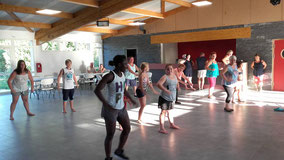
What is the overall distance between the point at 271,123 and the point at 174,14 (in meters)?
8.19

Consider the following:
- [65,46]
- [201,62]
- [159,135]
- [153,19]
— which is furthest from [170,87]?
[65,46]

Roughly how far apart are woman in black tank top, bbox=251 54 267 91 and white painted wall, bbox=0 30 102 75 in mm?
8916

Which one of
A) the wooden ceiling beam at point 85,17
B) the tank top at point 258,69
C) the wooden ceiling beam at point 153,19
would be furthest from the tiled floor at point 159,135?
the wooden ceiling beam at point 153,19

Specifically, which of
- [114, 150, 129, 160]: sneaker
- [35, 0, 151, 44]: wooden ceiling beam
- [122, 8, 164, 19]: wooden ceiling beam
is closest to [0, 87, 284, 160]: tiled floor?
[114, 150, 129, 160]: sneaker

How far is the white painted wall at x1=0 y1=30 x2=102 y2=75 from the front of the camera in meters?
11.8

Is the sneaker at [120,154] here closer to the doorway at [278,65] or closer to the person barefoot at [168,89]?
the person barefoot at [168,89]

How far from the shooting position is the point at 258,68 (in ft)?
31.6

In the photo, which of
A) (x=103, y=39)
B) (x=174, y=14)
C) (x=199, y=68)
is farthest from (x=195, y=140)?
(x=103, y=39)

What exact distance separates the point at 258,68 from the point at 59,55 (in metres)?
9.46

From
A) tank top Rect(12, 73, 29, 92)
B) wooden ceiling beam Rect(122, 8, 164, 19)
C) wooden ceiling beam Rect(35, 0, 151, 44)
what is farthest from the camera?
wooden ceiling beam Rect(122, 8, 164, 19)

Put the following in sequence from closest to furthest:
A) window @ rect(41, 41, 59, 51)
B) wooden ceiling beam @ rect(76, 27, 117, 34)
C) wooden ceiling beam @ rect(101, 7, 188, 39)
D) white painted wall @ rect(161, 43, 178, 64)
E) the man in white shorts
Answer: the man in white shorts → wooden ceiling beam @ rect(101, 7, 188, 39) → window @ rect(41, 41, 59, 51) → wooden ceiling beam @ rect(76, 27, 117, 34) → white painted wall @ rect(161, 43, 178, 64)

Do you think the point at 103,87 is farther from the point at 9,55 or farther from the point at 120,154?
the point at 9,55

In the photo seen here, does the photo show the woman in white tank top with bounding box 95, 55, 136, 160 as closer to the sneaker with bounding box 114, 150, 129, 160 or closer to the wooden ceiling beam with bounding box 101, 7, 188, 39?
the sneaker with bounding box 114, 150, 129, 160

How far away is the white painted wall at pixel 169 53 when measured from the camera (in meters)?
13.3
